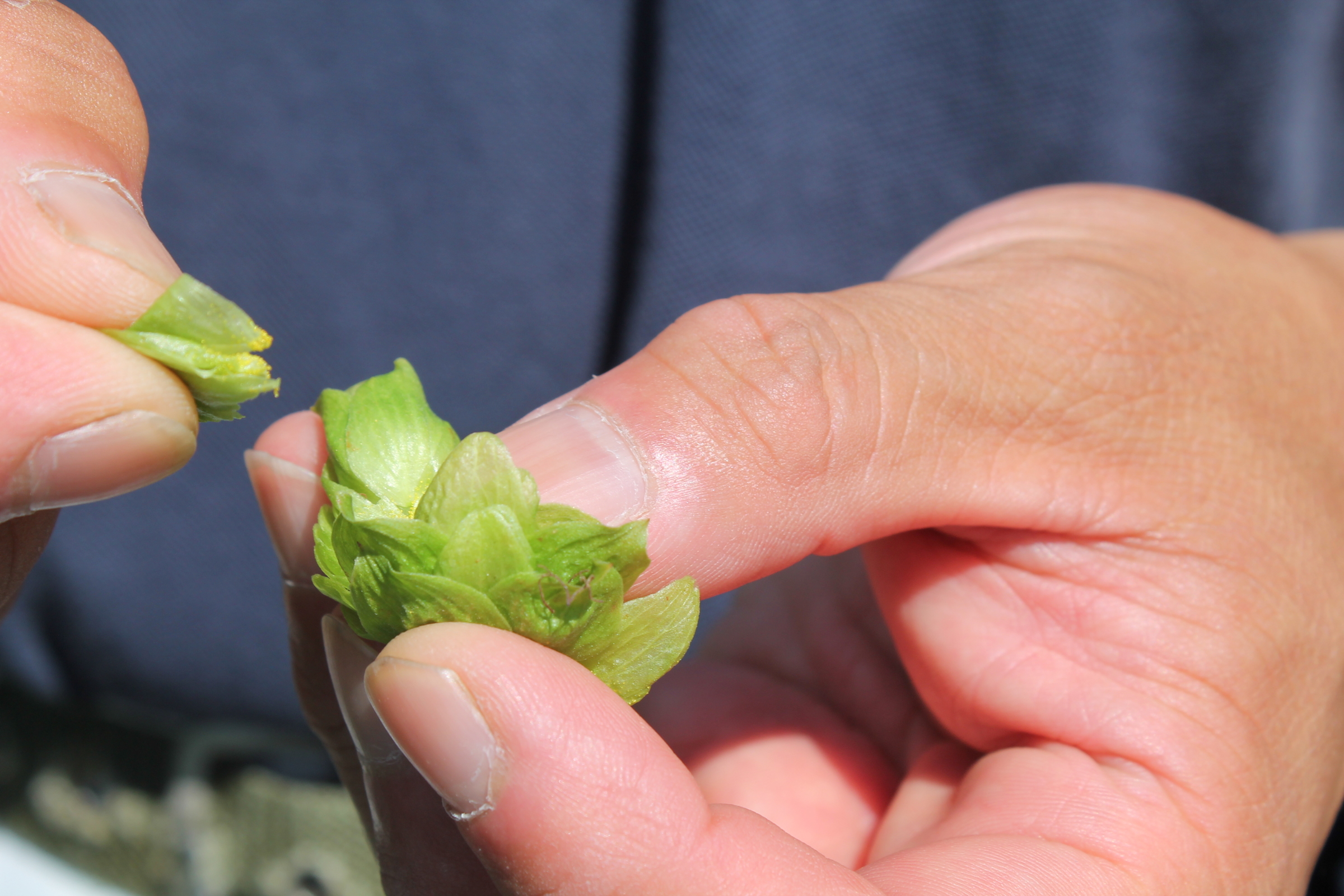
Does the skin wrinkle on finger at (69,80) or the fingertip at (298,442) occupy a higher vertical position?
the skin wrinkle on finger at (69,80)

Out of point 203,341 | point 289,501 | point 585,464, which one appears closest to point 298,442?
point 289,501

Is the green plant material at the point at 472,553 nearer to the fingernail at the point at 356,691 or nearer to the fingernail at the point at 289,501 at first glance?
the fingernail at the point at 356,691

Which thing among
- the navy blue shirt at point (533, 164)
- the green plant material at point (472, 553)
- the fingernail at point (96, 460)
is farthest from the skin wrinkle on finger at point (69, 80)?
the navy blue shirt at point (533, 164)

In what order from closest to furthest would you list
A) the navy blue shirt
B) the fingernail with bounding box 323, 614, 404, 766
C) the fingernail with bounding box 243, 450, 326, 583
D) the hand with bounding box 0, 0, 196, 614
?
the hand with bounding box 0, 0, 196, 614, the fingernail with bounding box 323, 614, 404, 766, the fingernail with bounding box 243, 450, 326, 583, the navy blue shirt

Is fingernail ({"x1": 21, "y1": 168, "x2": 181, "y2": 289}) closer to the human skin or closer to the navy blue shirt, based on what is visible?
the human skin

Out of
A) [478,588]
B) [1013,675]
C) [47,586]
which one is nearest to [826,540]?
[1013,675]

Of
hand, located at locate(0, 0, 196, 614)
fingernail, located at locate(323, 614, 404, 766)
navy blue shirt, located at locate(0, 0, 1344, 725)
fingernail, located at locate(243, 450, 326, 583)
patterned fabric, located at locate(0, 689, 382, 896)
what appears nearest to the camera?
hand, located at locate(0, 0, 196, 614)

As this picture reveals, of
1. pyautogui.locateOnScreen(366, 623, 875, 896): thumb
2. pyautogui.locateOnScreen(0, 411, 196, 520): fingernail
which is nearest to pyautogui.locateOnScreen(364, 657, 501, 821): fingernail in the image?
pyautogui.locateOnScreen(366, 623, 875, 896): thumb
